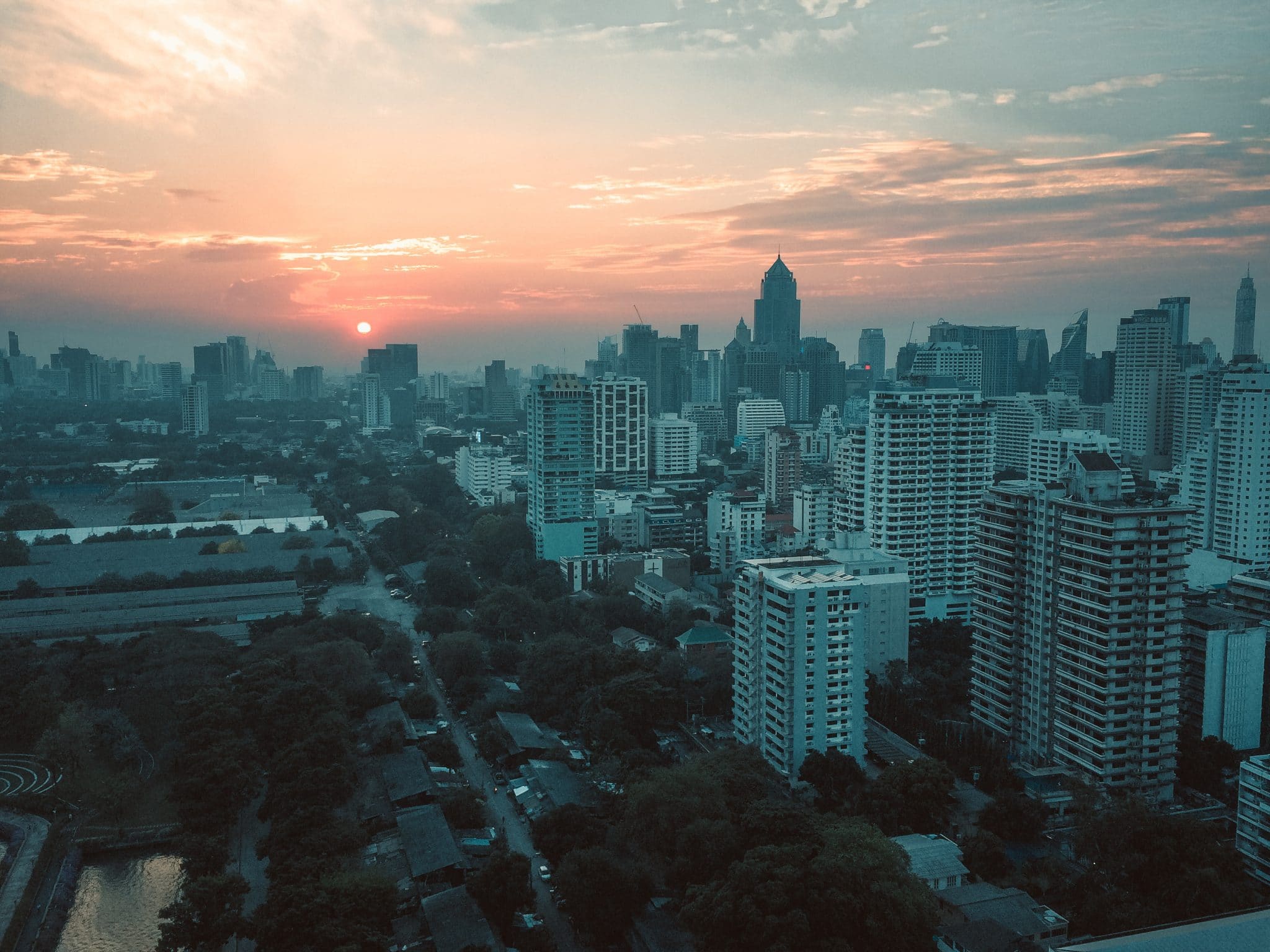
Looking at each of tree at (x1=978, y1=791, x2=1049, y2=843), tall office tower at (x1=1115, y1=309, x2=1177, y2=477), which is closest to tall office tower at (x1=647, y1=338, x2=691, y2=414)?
tall office tower at (x1=1115, y1=309, x2=1177, y2=477)

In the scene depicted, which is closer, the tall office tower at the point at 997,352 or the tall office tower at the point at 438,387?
the tall office tower at the point at 997,352

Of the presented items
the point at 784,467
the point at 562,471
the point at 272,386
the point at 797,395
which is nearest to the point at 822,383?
the point at 797,395

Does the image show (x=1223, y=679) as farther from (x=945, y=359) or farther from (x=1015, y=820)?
(x=945, y=359)

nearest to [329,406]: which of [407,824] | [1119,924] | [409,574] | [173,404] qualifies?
[173,404]

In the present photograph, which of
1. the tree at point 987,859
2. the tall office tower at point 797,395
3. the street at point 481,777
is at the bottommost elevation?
the street at point 481,777

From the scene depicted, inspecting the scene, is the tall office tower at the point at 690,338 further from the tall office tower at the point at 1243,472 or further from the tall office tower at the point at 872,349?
the tall office tower at the point at 1243,472

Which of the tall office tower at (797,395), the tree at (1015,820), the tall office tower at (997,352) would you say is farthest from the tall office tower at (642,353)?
the tree at (1015,820)

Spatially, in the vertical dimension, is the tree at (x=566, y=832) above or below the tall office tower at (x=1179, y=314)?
below

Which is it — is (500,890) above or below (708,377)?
below
